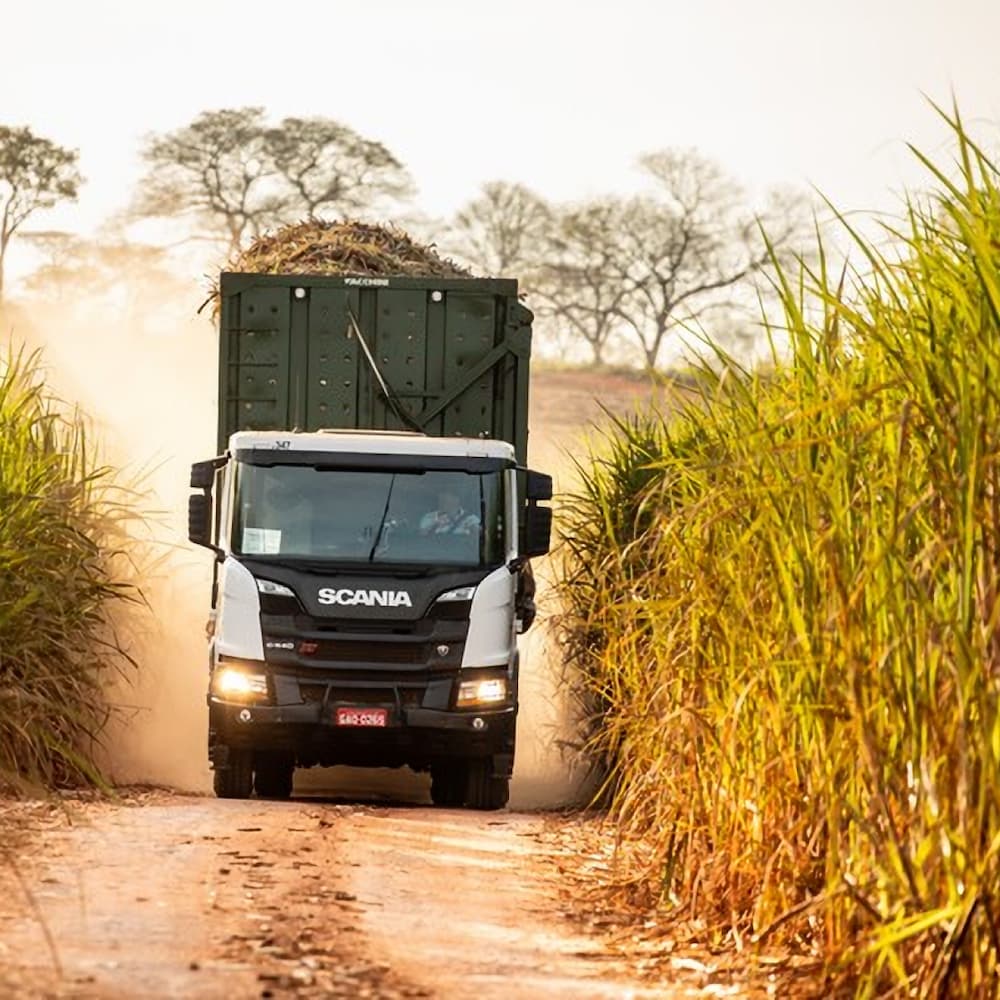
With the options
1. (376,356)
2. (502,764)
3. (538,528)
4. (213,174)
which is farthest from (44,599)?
(213,174)

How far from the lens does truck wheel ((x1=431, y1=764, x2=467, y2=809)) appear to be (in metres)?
15.8

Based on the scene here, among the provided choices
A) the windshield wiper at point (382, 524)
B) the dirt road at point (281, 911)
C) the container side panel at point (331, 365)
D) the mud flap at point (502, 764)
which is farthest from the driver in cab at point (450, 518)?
the dirt road at point (281, 911)

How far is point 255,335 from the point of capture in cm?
1677

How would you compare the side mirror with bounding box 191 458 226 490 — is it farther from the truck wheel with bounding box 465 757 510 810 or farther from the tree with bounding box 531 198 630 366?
the tree with bounding box 531 198 630 366

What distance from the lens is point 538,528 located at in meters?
14.8

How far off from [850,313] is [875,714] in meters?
1.38

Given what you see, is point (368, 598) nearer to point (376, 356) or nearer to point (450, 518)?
point (450, 518)

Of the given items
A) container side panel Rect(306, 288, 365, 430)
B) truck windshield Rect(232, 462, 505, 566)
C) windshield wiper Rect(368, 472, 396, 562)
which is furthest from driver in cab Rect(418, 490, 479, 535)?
container side panel Rect(306, 288, 365, 430)

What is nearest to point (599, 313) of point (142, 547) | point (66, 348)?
point (66, 348)

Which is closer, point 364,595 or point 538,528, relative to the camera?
point 538,528

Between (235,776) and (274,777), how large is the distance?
598mm

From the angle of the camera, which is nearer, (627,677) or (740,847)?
(740,847)

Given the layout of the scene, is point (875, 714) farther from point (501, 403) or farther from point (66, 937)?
point (501, 403)

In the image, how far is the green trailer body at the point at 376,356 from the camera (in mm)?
16656
